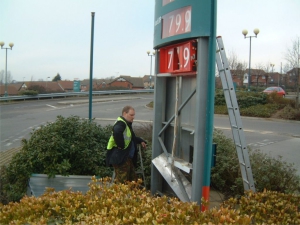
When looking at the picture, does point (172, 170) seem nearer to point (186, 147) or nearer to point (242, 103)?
point (186, 147)

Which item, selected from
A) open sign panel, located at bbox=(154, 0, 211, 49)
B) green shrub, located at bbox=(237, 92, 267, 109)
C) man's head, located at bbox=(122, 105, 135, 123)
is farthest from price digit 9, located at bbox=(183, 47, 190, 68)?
green shrub, located at bbox=(237, 92, 267, 109)

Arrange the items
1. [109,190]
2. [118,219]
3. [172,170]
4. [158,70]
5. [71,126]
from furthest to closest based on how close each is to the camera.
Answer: [71,126]
[158,70]
[172,170]
[109,190]
[118,219]

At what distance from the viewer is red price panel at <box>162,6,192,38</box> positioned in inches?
191

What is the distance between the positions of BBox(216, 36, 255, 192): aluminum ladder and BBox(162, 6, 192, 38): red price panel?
48 cm

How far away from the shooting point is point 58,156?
692 centimetres

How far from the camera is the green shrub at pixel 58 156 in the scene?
6711 mm

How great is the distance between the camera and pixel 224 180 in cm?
666

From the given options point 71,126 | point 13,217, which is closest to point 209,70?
point 13,217

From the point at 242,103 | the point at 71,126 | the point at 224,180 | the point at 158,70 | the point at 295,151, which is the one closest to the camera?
the point at 158,70

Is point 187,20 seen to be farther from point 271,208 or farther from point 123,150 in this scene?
point 271,208

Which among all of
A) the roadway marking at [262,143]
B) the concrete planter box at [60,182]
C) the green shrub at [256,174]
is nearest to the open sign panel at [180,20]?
the green shrub at [256,174]

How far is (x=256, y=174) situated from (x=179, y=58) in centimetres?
226

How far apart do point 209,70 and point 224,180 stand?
2.82 m

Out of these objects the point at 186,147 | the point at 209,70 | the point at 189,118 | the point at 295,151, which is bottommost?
the point at 295,151
